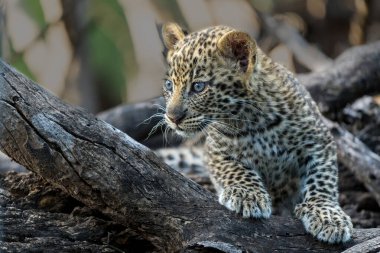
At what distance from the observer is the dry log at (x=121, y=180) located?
4.59 metres

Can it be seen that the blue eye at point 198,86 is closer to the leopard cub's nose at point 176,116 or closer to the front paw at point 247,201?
the leopard cub's nose at point 176,116

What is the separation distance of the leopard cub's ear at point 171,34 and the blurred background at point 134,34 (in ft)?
11.1

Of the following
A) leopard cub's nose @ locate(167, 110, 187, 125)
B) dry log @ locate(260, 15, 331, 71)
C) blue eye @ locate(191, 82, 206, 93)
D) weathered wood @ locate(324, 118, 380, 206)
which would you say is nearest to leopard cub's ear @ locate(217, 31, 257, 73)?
blue eye @ locate(191, 82, 206, 93)

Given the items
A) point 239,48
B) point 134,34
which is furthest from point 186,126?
point 134,34

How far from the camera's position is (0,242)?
4668 millimetres

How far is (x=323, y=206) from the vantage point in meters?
5.35

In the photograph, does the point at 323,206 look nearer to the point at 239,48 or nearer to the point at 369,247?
the point at 369,247

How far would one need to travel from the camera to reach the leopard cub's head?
5336 millimetres

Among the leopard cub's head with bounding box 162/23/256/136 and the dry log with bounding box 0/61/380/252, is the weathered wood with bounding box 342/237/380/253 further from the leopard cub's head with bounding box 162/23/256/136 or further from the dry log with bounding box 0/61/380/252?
the leopard cub's head with bounding box 162/23/256/136

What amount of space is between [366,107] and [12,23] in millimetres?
4209

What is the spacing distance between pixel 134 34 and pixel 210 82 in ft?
19.3

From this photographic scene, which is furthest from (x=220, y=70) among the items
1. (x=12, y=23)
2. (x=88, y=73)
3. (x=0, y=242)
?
(x=88, y=73)

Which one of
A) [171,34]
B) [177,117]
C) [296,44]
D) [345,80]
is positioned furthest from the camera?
[296,44]

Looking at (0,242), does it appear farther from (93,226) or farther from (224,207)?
(224,207)
